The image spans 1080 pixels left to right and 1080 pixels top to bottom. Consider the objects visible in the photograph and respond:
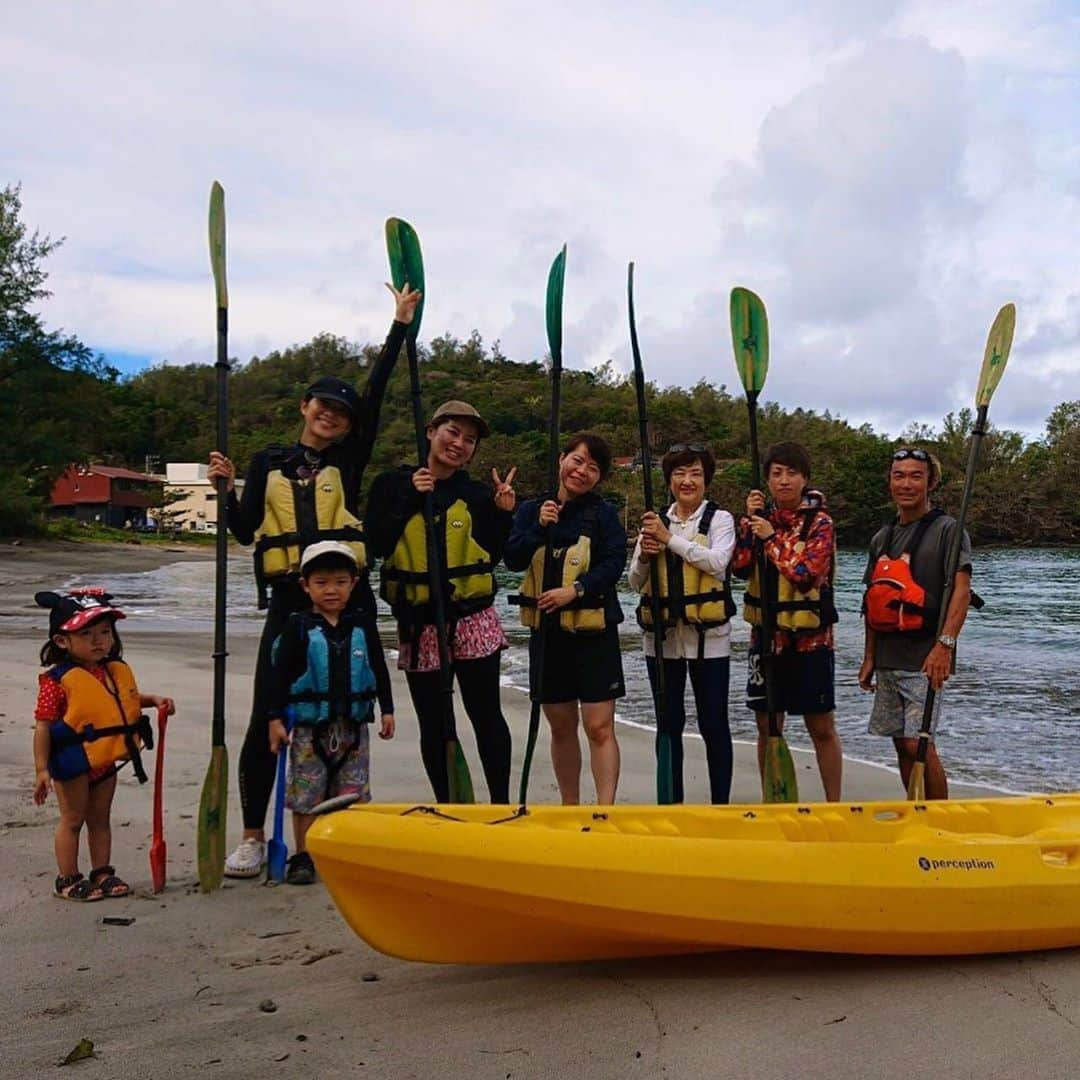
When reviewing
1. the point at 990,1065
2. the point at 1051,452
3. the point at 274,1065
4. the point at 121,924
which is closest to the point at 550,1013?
the point at 274,1065

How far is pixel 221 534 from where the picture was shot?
3594 millimetres

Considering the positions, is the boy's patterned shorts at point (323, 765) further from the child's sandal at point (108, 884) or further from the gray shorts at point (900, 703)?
the gray shorts at point (900, 703)

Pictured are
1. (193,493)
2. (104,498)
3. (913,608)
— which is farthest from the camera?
(193,493)

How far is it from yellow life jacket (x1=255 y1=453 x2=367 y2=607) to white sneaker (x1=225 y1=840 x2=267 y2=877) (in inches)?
31.4

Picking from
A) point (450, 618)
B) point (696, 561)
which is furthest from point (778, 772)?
point (450, 618)

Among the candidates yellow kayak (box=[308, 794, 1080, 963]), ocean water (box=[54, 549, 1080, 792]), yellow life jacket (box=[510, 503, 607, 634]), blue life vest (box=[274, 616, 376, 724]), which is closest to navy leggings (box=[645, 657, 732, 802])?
yellow life jacket (box=[510, 503, 607, 634])

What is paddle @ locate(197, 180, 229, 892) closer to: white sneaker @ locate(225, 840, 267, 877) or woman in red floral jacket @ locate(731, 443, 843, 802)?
white sneaker @ locate(225, 840, 267, 877)

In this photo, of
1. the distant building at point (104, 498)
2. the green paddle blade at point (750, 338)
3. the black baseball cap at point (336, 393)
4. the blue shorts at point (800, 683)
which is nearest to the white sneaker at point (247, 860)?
the black baseball cap at point (336, 393)

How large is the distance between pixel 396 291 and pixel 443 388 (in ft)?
250

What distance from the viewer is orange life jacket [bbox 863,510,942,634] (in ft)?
12.6

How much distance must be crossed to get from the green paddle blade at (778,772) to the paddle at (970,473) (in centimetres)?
44

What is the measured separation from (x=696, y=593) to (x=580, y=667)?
518 millimetres

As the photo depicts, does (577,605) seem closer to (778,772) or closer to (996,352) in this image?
(778,772)

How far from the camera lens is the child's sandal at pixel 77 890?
10.3ft
